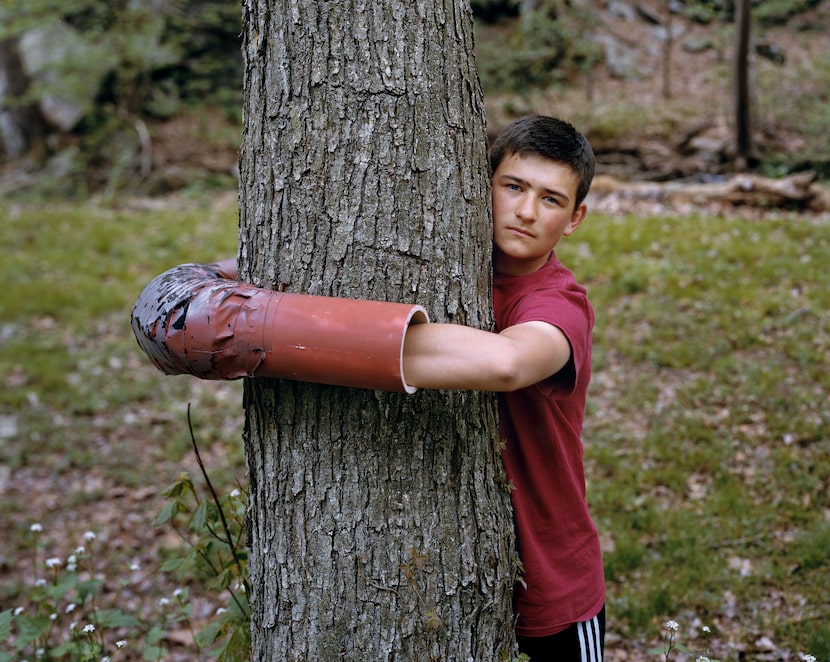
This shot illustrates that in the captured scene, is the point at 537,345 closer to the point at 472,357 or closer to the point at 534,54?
the point at 472,357

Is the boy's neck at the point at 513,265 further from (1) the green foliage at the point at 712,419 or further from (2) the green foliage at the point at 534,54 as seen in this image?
(2) the green foliage at the point at 534,54

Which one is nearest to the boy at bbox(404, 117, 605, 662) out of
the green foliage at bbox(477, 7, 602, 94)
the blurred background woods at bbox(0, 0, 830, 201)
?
the blurred background woods at bbox(0, 0, 830, 201)

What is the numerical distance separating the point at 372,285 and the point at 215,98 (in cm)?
1273

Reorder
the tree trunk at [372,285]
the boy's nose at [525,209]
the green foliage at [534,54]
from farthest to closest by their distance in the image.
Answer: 1. the green foliage at [534,54]
2. the boy's nose at [525,209]
3. the tree trunk at [372,285]

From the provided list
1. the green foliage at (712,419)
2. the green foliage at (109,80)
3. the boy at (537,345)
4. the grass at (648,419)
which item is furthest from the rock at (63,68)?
the boy at (537,345)

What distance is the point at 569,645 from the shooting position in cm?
192

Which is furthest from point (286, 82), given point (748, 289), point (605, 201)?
point (605, 201)

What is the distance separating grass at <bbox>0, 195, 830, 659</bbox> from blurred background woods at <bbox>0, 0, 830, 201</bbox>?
11.8 ft

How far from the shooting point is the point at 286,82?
1729mm

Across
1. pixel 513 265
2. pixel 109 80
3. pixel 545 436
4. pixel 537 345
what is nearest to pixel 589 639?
pixel 545 436

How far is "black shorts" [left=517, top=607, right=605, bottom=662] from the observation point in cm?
191

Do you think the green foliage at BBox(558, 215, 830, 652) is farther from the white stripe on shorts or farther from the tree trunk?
the tree trunk

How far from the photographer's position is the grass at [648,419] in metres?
3.22

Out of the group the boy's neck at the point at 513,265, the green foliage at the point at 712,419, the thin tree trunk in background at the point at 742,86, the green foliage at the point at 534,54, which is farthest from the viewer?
the green foliage at the point at 534,54
